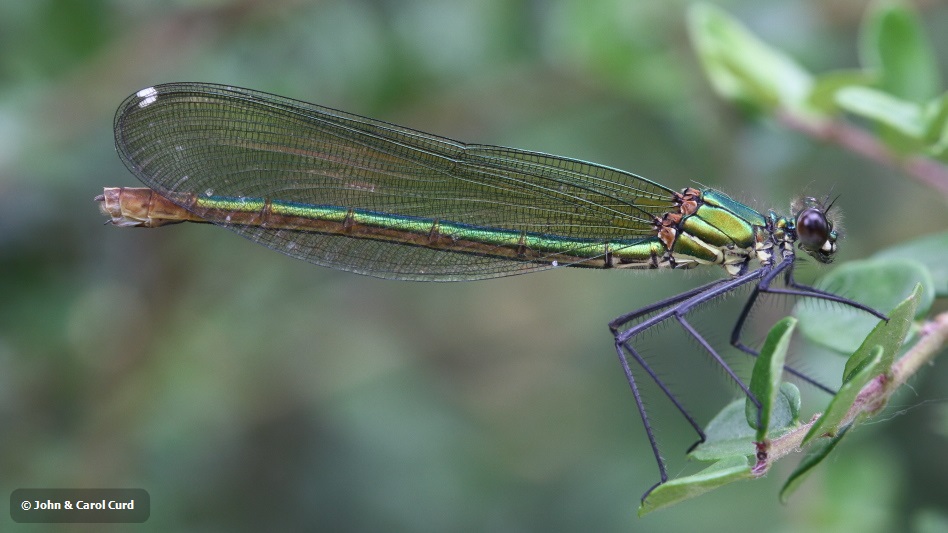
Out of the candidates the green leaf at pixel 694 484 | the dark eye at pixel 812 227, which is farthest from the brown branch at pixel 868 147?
the green leaf at pixel 694 484

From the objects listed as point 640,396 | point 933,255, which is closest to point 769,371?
point 933,255

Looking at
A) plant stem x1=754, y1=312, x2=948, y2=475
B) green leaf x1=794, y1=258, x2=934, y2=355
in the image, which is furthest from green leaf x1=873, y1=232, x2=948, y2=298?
plant stem x1=754, y1=312, x2=948, y2=475

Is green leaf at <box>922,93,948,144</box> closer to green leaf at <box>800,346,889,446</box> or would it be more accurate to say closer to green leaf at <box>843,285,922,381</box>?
green leaf at <box>843,285,922,381</box>

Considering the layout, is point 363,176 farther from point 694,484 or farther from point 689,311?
point 694,484

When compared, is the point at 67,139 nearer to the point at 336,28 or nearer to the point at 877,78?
the point at 336,28

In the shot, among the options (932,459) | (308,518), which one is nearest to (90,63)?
(308,518)

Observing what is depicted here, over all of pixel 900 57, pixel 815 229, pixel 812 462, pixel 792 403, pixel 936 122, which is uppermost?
pixel 900 57
